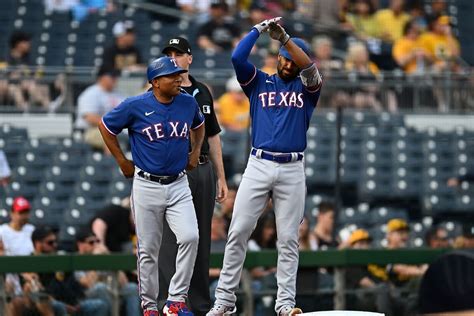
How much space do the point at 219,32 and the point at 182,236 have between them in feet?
29.7

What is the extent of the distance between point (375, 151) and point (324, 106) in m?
0.76

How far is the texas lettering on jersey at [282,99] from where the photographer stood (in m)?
8.23

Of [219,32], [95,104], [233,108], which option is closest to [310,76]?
[95,104]

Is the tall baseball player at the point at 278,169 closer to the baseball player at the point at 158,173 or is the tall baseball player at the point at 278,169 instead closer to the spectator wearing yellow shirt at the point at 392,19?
the baseball player at the point at 158,173

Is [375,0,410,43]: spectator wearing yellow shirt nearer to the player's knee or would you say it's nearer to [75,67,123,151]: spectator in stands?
[75,67,123,151]: spectator in stands

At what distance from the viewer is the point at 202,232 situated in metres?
8.52

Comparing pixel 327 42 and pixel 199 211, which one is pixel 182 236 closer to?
pixel 199 211

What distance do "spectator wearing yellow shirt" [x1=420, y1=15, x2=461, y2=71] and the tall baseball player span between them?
8213 millimetres

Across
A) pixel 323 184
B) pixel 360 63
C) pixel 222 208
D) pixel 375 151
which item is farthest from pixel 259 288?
pixel 360 63

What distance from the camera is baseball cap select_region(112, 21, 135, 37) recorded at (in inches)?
630

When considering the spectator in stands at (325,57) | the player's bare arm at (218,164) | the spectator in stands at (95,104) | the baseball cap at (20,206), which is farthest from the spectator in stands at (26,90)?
the player's bare arm at (218,164)

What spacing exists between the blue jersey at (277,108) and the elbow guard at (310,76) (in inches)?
2.4

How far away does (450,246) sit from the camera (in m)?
12.3

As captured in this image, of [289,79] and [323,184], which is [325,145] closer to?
[323,184]
